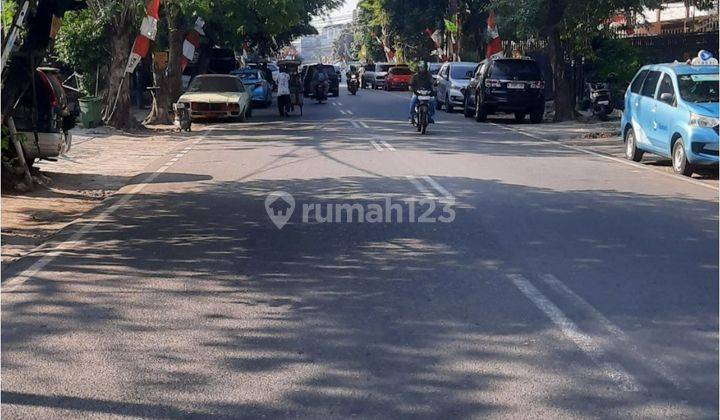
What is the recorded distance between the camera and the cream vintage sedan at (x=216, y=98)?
3011 centimetres

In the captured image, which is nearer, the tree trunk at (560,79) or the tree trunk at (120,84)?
the tree trunk at (120,84)

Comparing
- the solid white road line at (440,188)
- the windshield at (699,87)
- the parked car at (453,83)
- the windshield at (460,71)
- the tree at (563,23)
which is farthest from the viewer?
the windshield at (460,71)

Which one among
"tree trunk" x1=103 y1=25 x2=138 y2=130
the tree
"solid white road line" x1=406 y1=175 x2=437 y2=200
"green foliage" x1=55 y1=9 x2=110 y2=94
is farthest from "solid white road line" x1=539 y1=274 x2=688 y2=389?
"green foliage" x1=55 y1=9 x2=110 y2=94

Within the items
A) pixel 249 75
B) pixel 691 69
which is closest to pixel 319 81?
pixel 249 75

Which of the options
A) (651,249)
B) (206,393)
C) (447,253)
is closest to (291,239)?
(447,253)

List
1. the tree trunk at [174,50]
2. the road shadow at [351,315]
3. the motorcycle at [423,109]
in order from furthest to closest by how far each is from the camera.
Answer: the tree trunk at [174,50]
the motorcycle at [423,109]
the road shadow at [351,315]

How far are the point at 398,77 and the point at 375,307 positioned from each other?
58829 mm

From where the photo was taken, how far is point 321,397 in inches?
217

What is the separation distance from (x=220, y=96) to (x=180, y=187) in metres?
16.0

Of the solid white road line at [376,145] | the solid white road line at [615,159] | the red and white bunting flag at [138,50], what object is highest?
the red and white bunting flag at [138,50]

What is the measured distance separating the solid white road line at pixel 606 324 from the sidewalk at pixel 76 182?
17.0ft

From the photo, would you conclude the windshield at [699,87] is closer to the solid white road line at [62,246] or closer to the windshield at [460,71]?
the solid white road line at [62,246]

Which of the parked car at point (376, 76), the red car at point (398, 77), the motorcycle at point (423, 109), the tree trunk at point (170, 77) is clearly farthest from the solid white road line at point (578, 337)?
the parked car at point (376, 76)

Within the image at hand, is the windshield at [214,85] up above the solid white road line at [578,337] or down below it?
above
